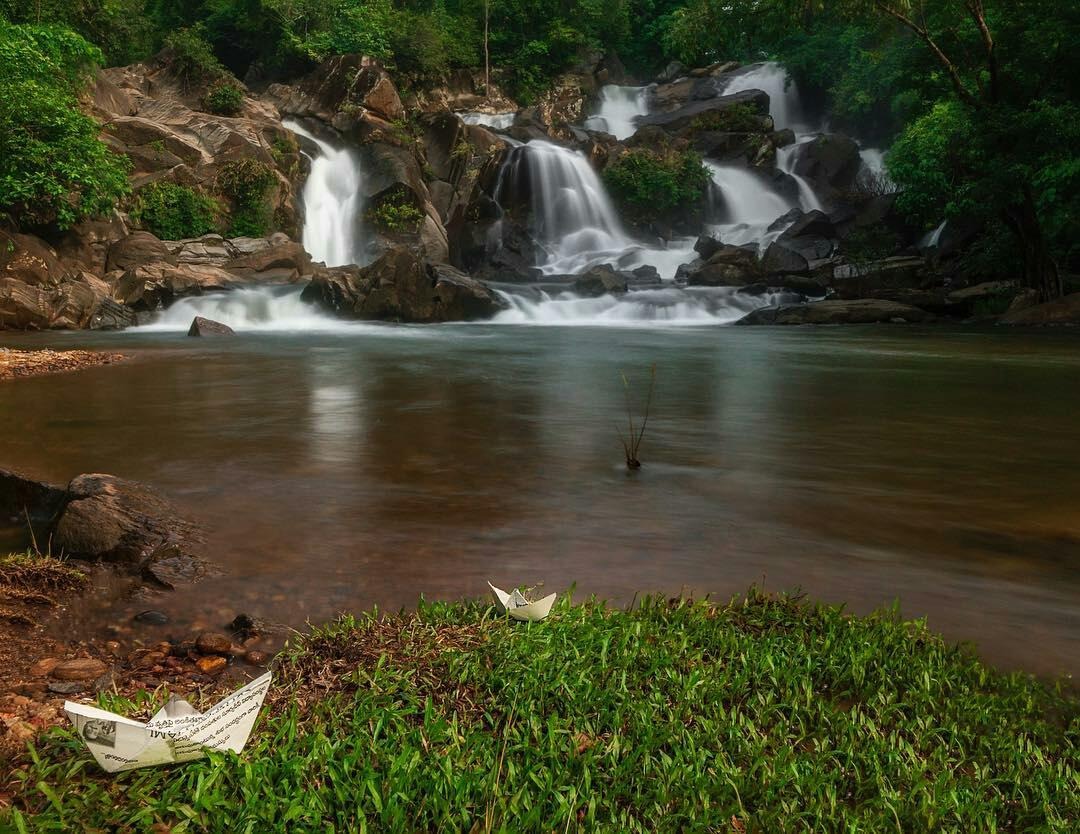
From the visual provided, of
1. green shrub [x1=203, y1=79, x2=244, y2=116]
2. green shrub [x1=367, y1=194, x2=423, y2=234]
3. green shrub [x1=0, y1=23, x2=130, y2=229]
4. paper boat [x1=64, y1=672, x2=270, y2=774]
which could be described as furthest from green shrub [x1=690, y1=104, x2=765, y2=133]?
paper boat [x1=64, y1=672, x2=270, y2=774]

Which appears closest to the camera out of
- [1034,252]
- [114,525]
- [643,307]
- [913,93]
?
[114,525]

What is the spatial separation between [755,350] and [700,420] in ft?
27.6

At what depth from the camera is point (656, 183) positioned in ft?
114

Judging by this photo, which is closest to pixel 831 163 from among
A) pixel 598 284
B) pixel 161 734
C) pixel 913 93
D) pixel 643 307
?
pixel 913 93

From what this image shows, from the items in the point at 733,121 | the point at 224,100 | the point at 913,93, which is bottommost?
the point at 913,93

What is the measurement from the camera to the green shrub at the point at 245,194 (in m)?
28.8

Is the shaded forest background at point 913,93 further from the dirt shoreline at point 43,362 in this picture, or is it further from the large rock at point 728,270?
the dirt shoreline at point 43,362

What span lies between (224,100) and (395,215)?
8.72 m

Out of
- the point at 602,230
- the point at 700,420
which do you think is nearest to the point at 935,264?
the point at 602,230

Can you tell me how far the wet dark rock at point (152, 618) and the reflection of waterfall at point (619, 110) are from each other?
43312 millimetres

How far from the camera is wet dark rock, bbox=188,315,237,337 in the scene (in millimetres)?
18678

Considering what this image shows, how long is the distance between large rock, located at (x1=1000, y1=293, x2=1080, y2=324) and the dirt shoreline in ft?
67.0

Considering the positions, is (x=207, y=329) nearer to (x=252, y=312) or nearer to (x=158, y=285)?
(x=252, y=312)

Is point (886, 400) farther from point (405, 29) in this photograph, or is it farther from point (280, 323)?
point (405, 29)
